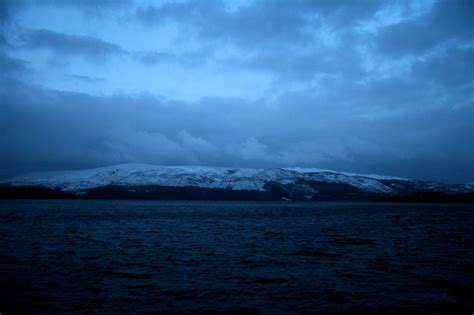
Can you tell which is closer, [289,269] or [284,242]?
[289,269]

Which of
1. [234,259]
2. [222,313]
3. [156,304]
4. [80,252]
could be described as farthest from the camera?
[80,252]

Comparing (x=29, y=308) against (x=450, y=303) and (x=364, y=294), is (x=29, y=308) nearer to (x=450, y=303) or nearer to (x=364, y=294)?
(x=364, y=294)

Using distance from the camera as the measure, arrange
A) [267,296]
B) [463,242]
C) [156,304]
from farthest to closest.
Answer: [463,242]
[267,296]
[156,304]

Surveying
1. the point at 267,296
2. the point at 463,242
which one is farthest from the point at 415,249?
the point at 267,296

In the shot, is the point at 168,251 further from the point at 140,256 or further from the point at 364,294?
the point at 364,294

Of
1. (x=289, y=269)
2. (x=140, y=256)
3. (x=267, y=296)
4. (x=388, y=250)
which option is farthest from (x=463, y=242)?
(x=140, y=256)

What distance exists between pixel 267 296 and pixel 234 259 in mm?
11112

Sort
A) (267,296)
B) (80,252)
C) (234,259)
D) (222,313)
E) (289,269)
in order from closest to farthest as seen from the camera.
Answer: (222,313) → (267,296) → (289,269) → (234,259) → (80,252)

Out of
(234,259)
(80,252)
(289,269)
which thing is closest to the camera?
(289,269)

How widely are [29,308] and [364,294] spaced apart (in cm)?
1610

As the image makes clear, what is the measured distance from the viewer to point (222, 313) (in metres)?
15.7

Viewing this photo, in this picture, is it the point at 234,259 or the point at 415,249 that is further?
the point at 415,249

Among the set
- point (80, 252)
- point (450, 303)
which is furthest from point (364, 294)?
→ point (80, 252)

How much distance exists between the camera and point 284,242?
132ft
